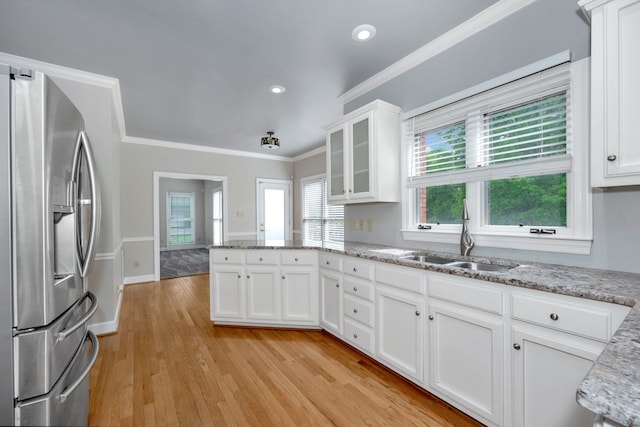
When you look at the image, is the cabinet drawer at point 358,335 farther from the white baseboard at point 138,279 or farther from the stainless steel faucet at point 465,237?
the white baseboard at point 138,279

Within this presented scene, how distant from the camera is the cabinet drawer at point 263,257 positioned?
2.87 m

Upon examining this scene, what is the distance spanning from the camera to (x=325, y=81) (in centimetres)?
295

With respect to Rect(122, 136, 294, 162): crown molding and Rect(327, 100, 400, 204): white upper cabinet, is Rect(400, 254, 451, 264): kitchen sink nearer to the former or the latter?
Rect(327, 100, 400, 204): white upper cabinet

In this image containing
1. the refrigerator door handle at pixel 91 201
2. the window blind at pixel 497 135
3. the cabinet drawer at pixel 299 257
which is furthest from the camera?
the cabinet drawer at pixel 299 257

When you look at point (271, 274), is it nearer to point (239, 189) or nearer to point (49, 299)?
point (49, 299)

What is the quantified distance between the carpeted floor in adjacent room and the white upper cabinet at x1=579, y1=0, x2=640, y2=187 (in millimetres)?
5858

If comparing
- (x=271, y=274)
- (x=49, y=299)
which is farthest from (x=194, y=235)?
(x=49, y=299)

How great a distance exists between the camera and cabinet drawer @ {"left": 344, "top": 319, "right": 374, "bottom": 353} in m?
2.25

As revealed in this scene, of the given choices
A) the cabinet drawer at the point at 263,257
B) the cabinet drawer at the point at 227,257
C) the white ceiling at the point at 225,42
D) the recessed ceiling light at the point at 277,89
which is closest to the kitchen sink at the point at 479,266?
the cabinet drawer at the point at 263,257

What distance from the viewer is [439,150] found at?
2436 millimetres

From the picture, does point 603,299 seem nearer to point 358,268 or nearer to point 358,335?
point 358,268

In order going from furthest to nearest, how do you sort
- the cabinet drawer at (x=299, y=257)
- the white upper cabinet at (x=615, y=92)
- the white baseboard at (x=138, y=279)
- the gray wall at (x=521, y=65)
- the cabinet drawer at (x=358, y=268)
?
the white baseboard at (x=138, y=279) → the cabinet drawer at (x=299, y=257) → the cabinet drawer at (x=358, y=268) → the gray wall at (x=521, y=65) → the white upper cabinet at (x=615, y=92)

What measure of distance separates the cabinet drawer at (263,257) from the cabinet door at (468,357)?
160cm

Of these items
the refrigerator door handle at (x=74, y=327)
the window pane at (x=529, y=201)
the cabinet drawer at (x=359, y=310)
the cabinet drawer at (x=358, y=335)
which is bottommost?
the cabinet drawer at (x=358, y=335)
